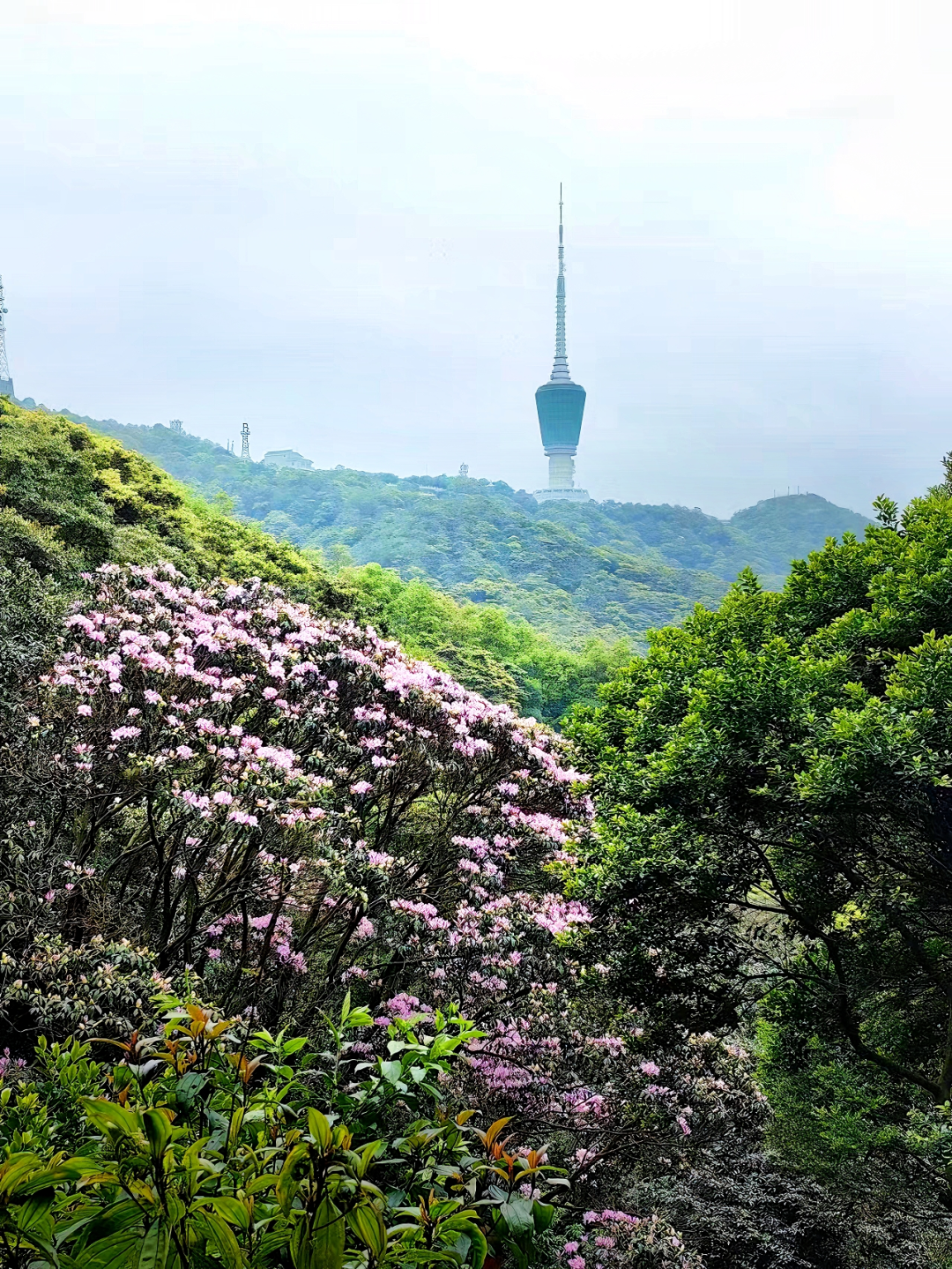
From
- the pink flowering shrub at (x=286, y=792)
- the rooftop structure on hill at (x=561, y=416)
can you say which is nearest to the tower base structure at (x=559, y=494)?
the rooftop structure on hill at (x=561, y=416)

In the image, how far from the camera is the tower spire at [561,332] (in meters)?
134

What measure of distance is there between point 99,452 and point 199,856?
13004 mm

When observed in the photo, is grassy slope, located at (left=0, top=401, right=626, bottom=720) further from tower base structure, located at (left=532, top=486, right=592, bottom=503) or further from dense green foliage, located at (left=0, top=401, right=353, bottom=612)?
tower base structure, located at (left=532, top=486, right=592, bottom=503)

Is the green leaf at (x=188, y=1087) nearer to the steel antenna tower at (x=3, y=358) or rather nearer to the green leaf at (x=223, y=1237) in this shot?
the green leaf at (x=223, y=1237)

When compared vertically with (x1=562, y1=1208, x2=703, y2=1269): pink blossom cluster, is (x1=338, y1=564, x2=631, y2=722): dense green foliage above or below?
above

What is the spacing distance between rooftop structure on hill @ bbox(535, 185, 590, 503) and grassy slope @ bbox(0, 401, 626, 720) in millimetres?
114708

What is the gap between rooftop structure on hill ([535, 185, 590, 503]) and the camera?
135125mm

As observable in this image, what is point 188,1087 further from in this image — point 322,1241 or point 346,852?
point 346,852

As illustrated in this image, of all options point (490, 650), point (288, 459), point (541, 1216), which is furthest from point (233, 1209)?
point (288, 459)

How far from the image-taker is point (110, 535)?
38.2 ft

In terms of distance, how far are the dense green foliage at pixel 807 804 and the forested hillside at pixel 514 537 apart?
1632 inches

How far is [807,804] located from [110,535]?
9.67m

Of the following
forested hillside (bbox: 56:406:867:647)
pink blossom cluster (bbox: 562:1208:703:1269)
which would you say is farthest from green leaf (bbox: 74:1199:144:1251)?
forested hillside (bbox: 56:406:867:647)

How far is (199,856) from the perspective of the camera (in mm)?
6266
